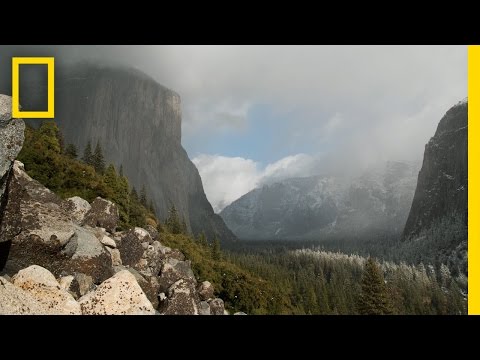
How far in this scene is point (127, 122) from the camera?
530 feet

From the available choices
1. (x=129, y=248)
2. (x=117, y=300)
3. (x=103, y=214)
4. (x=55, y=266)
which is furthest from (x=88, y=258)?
(x=103, y=214)

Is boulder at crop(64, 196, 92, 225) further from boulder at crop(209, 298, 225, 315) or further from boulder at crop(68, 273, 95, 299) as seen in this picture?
boulder at crop(209, 298, 225, 315)

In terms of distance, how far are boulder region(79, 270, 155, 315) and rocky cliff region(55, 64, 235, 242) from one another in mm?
132769

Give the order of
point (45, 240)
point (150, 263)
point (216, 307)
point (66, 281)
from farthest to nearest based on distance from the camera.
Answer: point (216, 307) → point (150, 263) → point (45, 240) → point (66, 281)

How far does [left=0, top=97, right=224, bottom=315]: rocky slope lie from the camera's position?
36.2 ft

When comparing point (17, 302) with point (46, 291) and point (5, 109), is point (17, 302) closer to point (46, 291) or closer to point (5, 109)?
point (46, 291)

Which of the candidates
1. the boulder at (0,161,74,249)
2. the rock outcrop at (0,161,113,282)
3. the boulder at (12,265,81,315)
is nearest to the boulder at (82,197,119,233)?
the rock outcrop at (0,161,113,282)

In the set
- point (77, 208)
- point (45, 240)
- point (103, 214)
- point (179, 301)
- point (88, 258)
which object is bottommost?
point (179, 301)

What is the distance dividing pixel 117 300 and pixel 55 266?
16.7 ft

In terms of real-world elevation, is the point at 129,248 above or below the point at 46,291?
below
